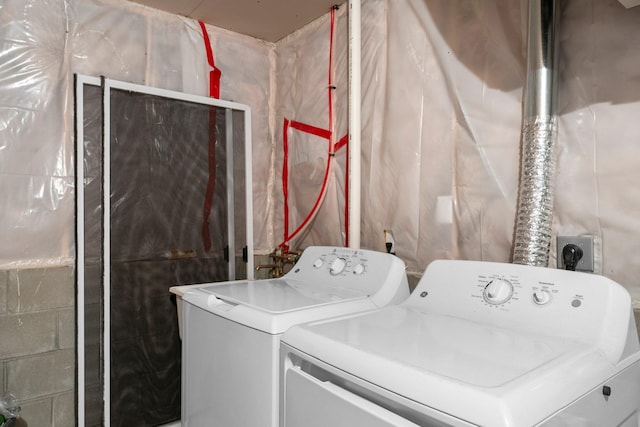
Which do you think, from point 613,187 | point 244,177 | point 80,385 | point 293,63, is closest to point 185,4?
point 293,63

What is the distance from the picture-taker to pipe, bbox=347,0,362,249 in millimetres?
1690

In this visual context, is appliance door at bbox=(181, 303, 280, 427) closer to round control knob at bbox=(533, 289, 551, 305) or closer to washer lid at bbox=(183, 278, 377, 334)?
washer lid at bbox=(183, 278, 377, 334)

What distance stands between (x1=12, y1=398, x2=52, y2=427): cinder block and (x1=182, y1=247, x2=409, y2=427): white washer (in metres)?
0.72

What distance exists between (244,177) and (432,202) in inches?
42.1

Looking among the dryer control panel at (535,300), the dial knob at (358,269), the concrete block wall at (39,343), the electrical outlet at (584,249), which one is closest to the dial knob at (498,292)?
the dryer control panel at (535,300)

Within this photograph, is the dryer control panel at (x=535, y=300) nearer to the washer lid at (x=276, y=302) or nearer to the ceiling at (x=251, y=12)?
the washer lid at (x=276, y=302)

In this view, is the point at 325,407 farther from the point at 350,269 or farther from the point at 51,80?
the point at 51,80

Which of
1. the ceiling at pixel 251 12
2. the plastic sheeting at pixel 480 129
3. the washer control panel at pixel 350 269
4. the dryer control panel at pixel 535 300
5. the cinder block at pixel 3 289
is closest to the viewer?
the dryer control panel at pixel 535 300

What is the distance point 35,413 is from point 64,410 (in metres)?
0.10

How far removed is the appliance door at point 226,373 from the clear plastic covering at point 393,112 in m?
0.78

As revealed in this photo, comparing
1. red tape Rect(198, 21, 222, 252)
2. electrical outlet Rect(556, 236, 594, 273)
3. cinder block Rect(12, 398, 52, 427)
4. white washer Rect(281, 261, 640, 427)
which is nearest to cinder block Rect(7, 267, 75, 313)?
cinder block Rect(12, 398, 52, 427)

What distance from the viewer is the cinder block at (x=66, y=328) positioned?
5.68 feet

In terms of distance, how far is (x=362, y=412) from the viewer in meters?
0.74

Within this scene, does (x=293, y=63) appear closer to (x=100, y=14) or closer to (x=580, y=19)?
(x=100, y=14)
